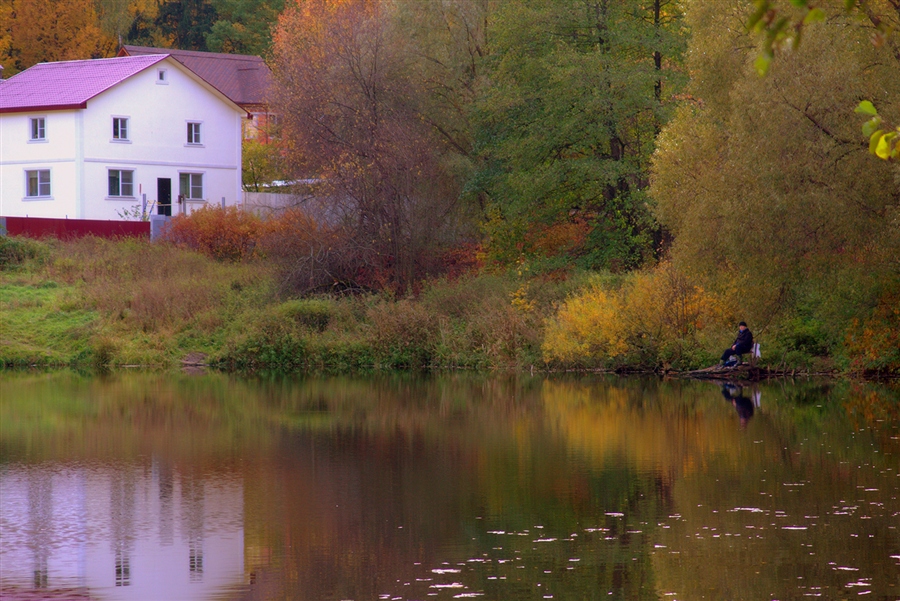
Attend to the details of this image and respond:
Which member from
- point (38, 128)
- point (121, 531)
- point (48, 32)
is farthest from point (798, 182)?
point (48, 32)

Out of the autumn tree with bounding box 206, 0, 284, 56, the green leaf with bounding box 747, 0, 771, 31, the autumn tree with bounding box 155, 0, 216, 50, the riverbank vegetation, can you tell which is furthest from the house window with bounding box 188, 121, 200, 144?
the green leaf with bounding box 747, 0, 771, 31

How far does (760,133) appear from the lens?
27.0m

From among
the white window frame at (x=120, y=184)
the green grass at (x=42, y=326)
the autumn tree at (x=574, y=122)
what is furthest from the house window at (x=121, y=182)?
the autumn tree at (x=574, y=122)

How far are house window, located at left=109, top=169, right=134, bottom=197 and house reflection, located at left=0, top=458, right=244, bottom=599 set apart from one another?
39.3 m

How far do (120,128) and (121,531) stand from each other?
45792 mm

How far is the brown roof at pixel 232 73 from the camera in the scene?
64.4m

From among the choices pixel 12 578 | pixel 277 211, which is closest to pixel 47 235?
pixel 277 211

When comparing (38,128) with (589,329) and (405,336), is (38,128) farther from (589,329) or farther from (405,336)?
(589,329)

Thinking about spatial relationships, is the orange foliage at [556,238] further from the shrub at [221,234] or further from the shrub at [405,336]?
the shrub at [221,234]

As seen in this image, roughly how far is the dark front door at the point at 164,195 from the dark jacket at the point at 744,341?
1330 inches

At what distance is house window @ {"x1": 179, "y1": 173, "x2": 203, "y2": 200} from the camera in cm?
5797

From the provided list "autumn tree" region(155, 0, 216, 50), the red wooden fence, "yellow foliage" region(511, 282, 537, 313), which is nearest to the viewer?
"yellow foliage" region(511, 282, 537, 313)

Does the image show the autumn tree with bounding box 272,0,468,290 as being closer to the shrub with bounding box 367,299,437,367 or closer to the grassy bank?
the grassy bank

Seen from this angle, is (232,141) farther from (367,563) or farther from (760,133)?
(367,563)
